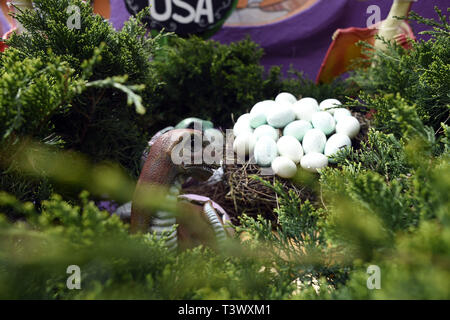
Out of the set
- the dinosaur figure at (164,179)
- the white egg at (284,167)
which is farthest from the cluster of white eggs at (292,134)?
the dinosaur figure at (164,179)

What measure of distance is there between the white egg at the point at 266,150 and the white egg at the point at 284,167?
0.08 ft

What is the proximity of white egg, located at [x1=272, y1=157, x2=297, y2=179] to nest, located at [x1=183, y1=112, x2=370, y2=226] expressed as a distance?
0.9 inches

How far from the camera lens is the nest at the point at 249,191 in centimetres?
83

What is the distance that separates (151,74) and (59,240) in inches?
24.0

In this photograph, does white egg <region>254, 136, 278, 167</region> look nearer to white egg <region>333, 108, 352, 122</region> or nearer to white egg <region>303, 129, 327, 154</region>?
white egg <region>303, 129, 327, 154</region>

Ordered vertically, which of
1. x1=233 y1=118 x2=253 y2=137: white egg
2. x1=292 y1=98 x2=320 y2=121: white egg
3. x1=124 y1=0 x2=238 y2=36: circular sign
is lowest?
x1=233 y1=118 x2=253 y2=137: white egg

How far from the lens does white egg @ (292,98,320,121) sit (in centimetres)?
88

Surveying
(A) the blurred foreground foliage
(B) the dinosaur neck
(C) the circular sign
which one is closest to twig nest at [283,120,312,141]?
(A) the blurred foreground foliage

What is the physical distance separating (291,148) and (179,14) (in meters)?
0.78

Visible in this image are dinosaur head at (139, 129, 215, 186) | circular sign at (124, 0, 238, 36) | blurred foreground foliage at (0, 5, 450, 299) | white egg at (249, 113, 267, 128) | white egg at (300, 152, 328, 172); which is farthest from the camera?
circular sign at (124, 0, 238, 36)

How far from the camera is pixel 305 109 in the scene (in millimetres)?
883

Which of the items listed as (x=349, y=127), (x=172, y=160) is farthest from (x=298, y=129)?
(x=172, y=160)

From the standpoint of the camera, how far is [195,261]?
1.33ft

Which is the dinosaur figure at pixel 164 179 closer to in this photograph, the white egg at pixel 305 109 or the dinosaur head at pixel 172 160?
the dinosaur head at pixel 172 160
